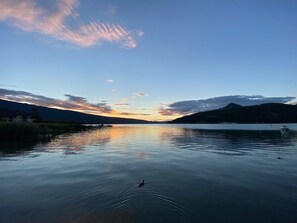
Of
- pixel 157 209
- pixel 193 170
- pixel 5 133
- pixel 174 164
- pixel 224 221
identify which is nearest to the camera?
pixel 224 221

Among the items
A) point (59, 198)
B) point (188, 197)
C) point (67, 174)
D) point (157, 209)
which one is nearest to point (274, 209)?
point (188, 197)

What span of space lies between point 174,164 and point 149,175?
260 inches

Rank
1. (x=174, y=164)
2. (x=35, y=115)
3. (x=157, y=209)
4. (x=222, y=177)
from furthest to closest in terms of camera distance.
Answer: (x=35, y=115) < (x=174, y=164) < (x=222, y=177) < (x=157, y=209)

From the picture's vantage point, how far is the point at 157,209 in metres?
13.6

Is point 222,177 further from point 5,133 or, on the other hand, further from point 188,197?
point 5,133

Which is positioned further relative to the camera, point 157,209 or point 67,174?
point 67,174

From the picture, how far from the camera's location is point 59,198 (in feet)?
51.1

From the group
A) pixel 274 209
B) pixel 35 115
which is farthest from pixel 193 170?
pixel 35 115

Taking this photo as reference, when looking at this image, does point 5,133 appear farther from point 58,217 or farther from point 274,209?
Answer: point 274,209

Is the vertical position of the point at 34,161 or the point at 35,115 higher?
the point at 35,115

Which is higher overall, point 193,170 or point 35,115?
point 35,115

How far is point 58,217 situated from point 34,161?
64.9ft

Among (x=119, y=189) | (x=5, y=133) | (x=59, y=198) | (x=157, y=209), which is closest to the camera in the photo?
(x=157, y=209)

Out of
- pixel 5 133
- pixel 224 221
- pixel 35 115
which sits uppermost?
pixel 35 115
